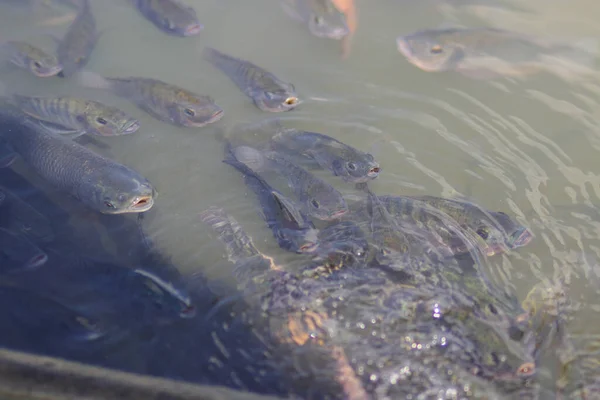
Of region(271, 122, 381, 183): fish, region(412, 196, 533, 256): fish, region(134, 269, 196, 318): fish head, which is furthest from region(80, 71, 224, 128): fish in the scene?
region(412, 196, 533, 256): fish

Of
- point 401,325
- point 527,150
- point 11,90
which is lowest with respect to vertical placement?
point 11,90

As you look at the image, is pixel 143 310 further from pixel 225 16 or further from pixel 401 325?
pixel 225 16

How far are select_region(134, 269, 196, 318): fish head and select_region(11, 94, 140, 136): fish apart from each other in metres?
1.54

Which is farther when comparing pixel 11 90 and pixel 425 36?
pixel 425 36

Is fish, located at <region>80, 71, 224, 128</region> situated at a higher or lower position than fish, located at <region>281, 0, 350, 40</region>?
lower

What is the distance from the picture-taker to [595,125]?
4672mm

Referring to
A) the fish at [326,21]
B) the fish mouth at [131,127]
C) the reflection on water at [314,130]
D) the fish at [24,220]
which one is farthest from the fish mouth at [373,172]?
the fish at [24,220]

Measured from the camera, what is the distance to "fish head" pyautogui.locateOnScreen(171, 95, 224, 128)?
398 centimetres

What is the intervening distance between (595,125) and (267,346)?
3.83 m

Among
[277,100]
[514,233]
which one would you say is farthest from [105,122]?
[514,233]

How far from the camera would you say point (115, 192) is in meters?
3.19

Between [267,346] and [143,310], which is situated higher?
[267,346]

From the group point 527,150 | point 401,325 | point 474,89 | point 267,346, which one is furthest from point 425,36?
point 267,346

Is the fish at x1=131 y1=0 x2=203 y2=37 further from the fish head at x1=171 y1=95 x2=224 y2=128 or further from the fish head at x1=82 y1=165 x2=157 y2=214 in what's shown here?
the fish head at x1=82 y1=165 x2=157 y2=214
